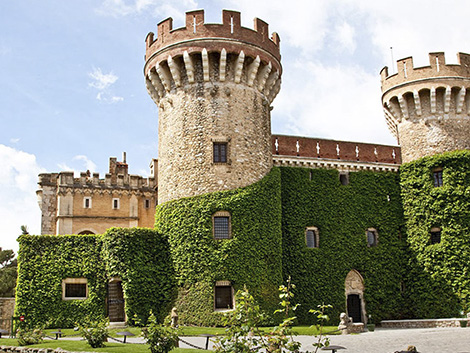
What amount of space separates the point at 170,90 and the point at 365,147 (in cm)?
A: 1239

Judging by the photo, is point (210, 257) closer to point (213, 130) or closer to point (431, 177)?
point (213, 130)

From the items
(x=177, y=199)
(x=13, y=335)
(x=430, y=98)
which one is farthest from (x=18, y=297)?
(x=430, y=98)

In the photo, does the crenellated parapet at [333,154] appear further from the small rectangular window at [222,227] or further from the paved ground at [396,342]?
the paved ground at [396,342]

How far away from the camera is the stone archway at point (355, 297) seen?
1118 inches

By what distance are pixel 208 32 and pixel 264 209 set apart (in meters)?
9.29

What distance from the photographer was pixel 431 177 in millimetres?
29688

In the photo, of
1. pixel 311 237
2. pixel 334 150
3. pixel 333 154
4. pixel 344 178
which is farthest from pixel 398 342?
pixel 334 150

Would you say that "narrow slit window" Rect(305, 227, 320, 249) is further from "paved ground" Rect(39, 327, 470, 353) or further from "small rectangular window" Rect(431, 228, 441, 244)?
"paved ground" Rect(39, 327, 470, 353)

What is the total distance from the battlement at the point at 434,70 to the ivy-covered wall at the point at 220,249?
42.0ft

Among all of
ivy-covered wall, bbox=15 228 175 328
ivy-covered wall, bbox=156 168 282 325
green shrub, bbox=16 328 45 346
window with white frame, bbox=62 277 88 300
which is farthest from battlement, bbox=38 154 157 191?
green shrub, bbox=16 328 45 346

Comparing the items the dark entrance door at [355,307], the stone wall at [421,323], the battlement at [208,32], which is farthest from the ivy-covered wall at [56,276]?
the stone wall at [421,323]

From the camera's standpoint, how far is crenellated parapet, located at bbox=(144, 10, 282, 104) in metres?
25.8

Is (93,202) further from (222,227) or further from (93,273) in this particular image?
(222,227)

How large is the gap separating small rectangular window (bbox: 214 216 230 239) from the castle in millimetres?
48
